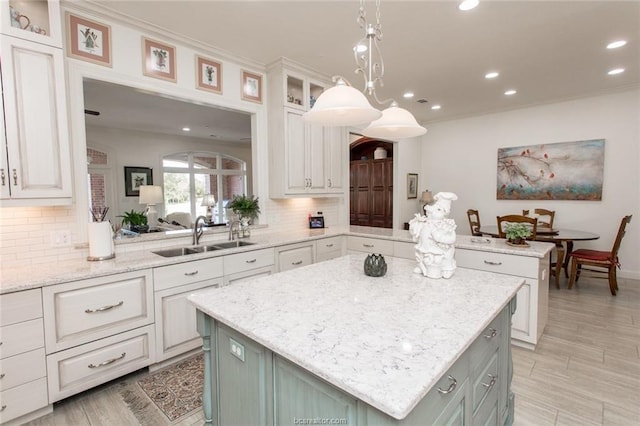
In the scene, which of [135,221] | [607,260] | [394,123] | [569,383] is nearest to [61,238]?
[135,221]

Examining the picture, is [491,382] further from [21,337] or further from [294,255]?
[21,337]

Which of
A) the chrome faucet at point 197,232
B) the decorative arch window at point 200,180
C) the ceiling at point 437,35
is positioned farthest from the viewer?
the decorative arch window at point 200,180

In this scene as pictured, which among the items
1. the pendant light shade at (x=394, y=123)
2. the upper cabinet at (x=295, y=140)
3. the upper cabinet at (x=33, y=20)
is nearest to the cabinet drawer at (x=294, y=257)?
the upper cabinet at (x=295, y=140)

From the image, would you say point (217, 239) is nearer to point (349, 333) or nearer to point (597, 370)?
point (349, 333)

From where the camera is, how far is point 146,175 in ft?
18.8

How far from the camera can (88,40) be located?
2492mm

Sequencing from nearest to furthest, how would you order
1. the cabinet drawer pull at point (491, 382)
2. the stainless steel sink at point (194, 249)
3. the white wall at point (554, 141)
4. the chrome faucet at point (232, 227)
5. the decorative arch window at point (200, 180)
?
1. the cabinet drawer pull at point (491, 382)
2. the stainless steel sink at point (194, 249)
3. the chrome faucet at point (232, 227)
4. the white wall at point (554, 141)
5. the decorative arch window at point (200, 180)

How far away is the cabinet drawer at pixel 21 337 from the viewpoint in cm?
176

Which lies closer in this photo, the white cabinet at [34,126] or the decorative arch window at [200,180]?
the white cabinet at [34,126]

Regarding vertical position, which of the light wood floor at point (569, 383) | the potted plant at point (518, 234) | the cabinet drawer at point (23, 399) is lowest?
the light wood floor at point (569, 383)

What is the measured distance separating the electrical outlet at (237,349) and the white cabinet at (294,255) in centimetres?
185

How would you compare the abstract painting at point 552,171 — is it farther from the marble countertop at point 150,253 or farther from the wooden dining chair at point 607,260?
the marble countertop at point 150,253

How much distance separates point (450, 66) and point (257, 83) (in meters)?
2.34

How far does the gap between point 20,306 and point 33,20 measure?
6.52 ft
